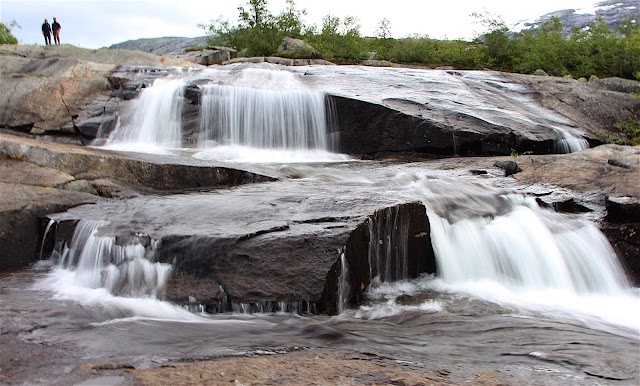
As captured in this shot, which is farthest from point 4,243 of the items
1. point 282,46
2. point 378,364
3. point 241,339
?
point 282,46

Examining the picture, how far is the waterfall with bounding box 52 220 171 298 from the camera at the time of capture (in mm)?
5500

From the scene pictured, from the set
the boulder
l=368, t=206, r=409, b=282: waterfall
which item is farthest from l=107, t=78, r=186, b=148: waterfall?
the boulder

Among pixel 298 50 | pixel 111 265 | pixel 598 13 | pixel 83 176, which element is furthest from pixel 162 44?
pixel 111 265

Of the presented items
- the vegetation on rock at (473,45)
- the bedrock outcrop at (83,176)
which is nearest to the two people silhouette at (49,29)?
the vegetation on rock at (473,45)

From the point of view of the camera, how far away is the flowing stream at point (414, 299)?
4.15 meters

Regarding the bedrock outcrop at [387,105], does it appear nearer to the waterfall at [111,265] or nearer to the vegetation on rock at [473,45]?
the vegetation on rock at [473,45]

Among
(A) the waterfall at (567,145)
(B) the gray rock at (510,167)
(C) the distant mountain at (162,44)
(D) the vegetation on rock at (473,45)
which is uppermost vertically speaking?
(C) the distant mountain at (162,44)

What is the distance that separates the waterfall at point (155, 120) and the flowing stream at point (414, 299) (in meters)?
3.85

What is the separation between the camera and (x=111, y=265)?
5812mm

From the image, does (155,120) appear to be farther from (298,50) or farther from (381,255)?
(298,50)

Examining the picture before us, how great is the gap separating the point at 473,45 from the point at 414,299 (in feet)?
70.1

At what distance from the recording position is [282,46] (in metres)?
25.6

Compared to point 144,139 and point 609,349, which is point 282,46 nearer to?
point 144,139

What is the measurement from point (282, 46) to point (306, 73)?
11.3 m
